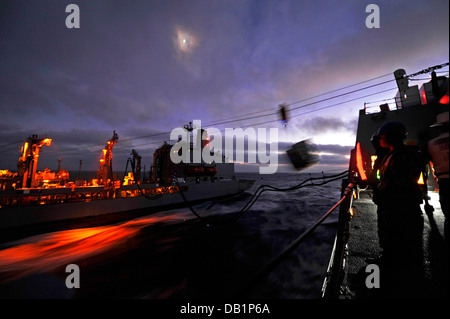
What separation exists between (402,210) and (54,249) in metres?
16.1

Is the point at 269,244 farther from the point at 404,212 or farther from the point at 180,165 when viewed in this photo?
the point at 180,165

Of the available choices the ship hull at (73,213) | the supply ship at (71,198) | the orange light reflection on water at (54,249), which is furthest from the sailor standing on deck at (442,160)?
the orange light reflection on water at (54,249)

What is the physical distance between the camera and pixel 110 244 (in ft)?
33.3

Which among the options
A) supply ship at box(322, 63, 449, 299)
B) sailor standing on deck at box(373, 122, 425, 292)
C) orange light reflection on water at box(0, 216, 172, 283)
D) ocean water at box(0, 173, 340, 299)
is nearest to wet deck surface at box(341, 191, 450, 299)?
supply ship at box(322, 63, 449, 299)

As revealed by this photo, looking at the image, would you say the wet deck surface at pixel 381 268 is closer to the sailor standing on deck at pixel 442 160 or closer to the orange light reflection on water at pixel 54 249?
the sailor standing on deck at pixel 442 160

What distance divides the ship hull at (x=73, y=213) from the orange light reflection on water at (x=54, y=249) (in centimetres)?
222

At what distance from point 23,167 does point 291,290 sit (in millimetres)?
29283

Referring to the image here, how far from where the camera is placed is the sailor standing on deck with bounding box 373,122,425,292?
2664mm

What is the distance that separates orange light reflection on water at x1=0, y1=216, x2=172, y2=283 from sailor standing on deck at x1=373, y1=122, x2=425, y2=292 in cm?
1203

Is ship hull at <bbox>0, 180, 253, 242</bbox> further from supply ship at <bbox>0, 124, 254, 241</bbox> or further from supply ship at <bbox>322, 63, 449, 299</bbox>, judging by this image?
supply ship at <bbox>322, 63, 449, 299</bbox>

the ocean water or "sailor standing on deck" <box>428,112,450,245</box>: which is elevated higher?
"sailor standing on deck" <box>428,112,450,245</box>

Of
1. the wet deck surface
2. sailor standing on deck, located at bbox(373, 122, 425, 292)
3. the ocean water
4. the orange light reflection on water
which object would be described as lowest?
the orange light reflection on water

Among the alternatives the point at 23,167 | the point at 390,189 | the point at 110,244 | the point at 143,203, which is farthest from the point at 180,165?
the point at 390,189

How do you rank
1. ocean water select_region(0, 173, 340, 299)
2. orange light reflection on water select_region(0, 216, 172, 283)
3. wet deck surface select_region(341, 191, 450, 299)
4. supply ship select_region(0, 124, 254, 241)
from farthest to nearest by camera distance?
1. supply ship select_region(0, 124, 254, 241)
2. orange light reflection on water select_region(0, 216, 172, 283)
3. ocean water select_region(0, 173, 340, 299)
4. wet deck surface select_region(341, 191, 450, 299)
